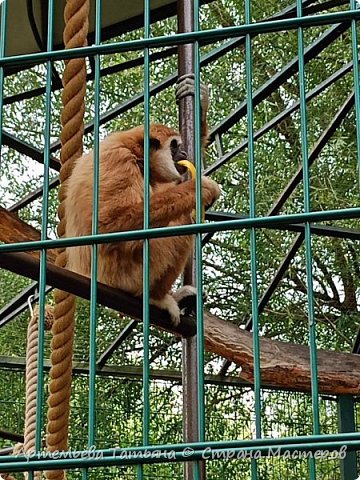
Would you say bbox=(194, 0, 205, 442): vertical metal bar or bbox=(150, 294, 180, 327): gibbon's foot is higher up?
bbox=(150, 294, 180, 327): gibbon's foot

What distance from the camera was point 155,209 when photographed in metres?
4.58

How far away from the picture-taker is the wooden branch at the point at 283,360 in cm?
621

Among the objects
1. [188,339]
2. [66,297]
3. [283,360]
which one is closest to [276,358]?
[283,360]

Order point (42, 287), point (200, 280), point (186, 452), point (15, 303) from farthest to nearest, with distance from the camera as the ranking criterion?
point (15, 303)
point (42, 287)
point (200, 280)
point (186, 452)

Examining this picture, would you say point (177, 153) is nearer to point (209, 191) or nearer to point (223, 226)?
point (209, 191)

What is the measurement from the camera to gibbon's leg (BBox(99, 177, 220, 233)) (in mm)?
4391

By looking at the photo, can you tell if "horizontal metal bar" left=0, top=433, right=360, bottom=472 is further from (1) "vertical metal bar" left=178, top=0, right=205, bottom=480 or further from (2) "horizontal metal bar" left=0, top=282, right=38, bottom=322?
(2) "horizontal metal bar" left=0, top=282, right=38, bottom=322

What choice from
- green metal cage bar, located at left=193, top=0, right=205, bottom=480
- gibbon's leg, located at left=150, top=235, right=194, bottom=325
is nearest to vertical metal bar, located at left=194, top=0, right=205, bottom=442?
green metal cage bar, located at left=193, top=0, right=205, bottom=480

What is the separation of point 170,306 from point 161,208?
0.57 meters

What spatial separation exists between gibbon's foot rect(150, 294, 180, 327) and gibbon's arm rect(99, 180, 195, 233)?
0.44 metres

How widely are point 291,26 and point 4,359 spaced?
18.4ft

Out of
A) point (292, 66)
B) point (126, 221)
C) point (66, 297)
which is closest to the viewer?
point (66, 297)

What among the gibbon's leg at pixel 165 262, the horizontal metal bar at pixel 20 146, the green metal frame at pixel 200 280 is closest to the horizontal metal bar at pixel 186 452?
the green metal frame at pixel 200 280

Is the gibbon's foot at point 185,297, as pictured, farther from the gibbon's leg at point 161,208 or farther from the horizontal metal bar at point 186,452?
the horizontal metal bar at point 186,452
